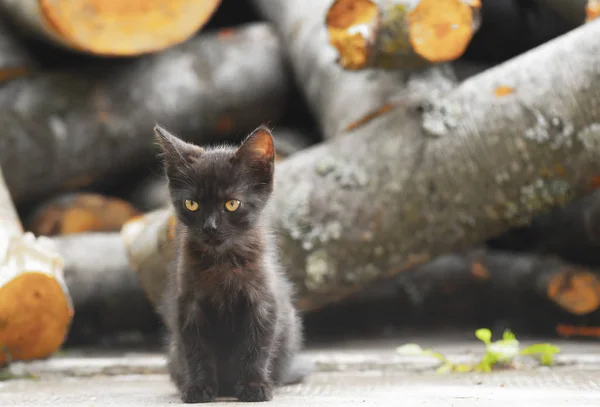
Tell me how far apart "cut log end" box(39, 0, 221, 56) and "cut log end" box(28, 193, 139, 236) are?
79 cm

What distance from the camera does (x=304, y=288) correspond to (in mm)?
2574

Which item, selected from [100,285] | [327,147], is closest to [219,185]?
[327,147]

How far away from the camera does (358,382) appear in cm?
207

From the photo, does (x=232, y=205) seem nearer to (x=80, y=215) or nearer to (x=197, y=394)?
(x=197, y=394)

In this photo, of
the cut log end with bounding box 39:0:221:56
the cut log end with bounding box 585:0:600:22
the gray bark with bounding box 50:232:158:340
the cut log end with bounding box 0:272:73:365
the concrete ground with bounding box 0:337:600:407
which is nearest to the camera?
the concrete ground with bounding box 0:337:600:407

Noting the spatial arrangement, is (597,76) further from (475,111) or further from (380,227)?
(380,227)

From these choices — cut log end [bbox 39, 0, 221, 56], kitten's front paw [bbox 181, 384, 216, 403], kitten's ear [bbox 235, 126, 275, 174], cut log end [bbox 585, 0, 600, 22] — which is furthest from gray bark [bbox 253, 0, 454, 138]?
kitten's front paw [bbox 181, 384, 216, 403]

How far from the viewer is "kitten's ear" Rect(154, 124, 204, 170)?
1812 mm

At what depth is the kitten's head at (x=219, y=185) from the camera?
178cm

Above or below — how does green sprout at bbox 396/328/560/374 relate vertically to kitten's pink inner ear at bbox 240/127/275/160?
below

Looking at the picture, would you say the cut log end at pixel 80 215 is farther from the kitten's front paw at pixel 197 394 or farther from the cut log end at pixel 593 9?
the cut log end at pixel 593 9

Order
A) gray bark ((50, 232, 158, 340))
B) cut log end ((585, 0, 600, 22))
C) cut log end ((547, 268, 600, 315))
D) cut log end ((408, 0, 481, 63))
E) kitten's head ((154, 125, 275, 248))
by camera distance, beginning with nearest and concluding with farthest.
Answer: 1. kitten's head ((154, 125, 275, 248))
2. cut log end ((408, 0, 481, 63))
3. cut log end ((585, 0, 600, 22))
4. cut log end ((547, 268, 600, 315))
5. gray bark ((50, 232, 158, 340))

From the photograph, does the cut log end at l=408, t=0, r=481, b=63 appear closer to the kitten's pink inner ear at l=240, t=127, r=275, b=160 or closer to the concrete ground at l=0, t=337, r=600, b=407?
the kitten's pink inner ear at l=240, t=127, r=275, b=160

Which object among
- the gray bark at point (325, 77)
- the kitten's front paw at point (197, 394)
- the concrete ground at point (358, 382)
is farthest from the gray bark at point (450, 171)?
the kitten's front paw at point (197, 394)
